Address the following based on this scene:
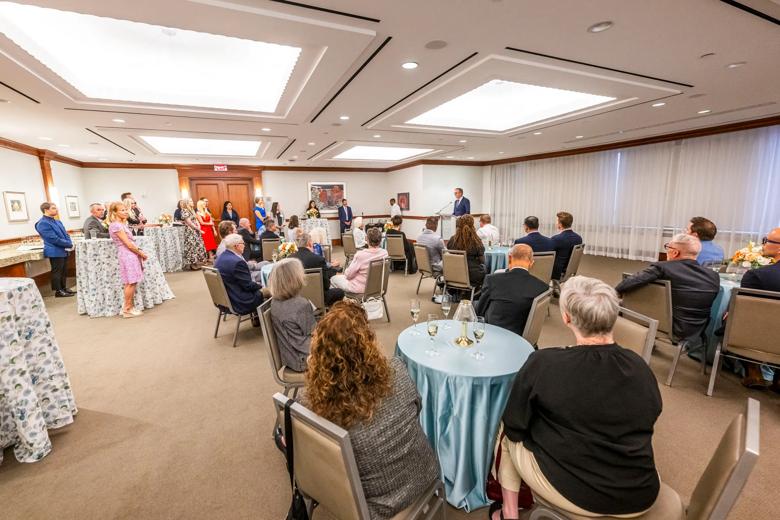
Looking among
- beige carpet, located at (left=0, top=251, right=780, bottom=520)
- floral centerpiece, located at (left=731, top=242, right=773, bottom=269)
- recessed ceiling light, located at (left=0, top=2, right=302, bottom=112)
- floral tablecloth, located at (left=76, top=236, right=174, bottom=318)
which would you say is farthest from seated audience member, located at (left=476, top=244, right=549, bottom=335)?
floral tablecloth, located at (left=76, top=236, right=174, bottom=318)

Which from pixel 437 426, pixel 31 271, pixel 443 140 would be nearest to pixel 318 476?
pixel 437 426

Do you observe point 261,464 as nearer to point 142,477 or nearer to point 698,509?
point 142,477

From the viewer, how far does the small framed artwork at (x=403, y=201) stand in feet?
37.8

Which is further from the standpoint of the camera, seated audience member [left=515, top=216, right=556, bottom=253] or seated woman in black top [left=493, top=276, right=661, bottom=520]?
seated audience member [left=515, top=216, right=556, bottom=253]

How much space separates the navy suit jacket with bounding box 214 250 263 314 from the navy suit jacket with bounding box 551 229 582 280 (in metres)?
3.98

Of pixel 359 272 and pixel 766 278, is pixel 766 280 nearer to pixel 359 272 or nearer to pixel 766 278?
pixel 766 278

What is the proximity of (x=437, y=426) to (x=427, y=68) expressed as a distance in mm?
2978

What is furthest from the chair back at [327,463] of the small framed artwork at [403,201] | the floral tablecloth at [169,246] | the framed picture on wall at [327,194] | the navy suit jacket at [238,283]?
the framed picture on wall at [327,194]

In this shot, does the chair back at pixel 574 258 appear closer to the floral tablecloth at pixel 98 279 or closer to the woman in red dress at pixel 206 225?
the floral tablecloth at pixel 98 279

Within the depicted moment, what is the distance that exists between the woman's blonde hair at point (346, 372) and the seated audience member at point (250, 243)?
545 cm

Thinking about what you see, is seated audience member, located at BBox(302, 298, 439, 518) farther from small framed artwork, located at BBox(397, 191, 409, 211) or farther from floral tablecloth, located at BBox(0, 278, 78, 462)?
small framed artwork, located at BBox(397, 191, 409, 211)

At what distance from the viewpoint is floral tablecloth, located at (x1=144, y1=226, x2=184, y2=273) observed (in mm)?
7340

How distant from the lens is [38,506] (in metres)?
1.79

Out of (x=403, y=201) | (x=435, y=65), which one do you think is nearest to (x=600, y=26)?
(x=435, y=65)
